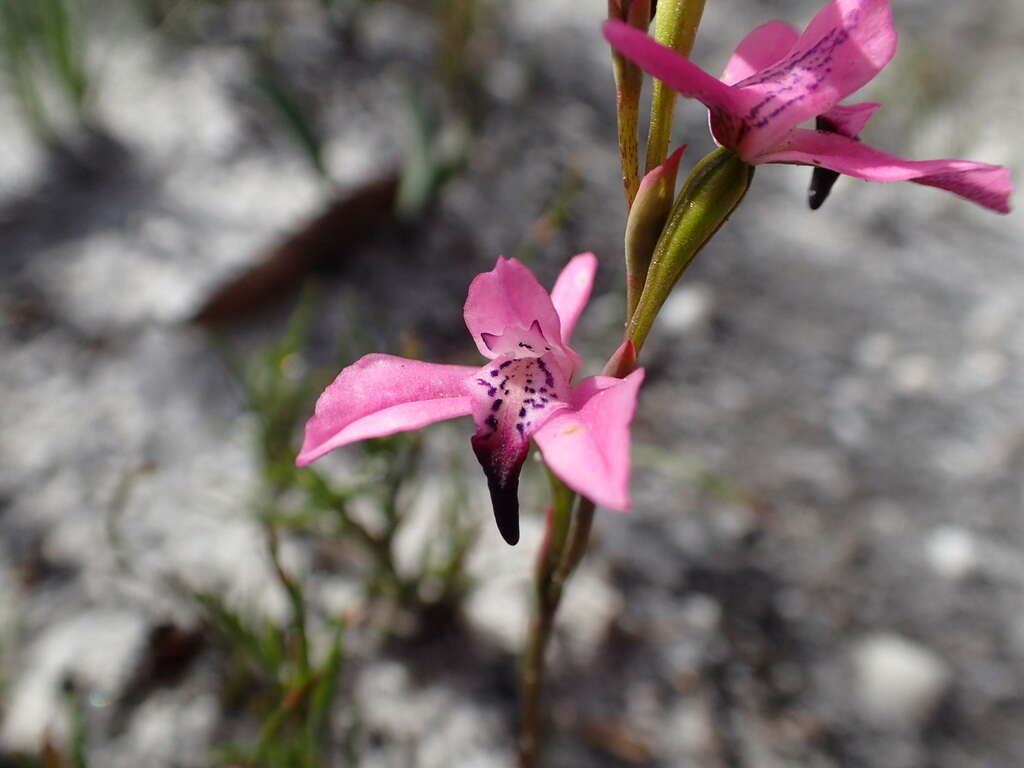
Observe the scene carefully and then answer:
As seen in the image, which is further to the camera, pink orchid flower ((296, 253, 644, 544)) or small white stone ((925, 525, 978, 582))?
small white stone ((925, 525, 978, 582))

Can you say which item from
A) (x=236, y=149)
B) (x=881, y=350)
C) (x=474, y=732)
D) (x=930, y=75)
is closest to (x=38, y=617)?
(x=474, y=732)

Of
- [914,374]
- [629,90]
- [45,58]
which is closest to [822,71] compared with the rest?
[629,90]

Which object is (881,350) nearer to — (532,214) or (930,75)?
(532,214)

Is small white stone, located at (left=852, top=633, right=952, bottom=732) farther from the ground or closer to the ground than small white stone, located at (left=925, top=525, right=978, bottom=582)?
closer to the ground

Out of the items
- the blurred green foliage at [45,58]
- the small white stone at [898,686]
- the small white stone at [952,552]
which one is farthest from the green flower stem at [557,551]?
the blurred green foliage at [45,58]

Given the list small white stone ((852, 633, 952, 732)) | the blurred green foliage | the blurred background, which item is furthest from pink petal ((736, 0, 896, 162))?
the blurred green foliage

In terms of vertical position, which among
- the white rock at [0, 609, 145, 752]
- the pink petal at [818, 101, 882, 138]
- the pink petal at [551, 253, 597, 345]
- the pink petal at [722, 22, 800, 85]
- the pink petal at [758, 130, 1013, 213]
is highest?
the pink petal at [722, 22, 800, 85]

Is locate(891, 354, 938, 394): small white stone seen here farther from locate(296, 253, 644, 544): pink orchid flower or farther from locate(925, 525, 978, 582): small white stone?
locate(296, 253, 644, 544): pink orchid flower

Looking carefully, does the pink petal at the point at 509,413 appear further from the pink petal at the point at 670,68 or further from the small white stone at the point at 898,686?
the small white stone at the point at 898,686
